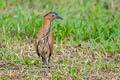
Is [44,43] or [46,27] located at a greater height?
[46,27]

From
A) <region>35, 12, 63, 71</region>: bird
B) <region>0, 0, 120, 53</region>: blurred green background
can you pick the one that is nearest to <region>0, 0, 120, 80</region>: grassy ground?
<region>0, 0, 120, 53</region>: blurred green background

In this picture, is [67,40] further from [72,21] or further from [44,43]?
[44,43]

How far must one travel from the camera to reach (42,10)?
10898 millimetres

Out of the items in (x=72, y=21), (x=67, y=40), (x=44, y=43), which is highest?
(x=72, y=21)

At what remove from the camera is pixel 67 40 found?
8984mm

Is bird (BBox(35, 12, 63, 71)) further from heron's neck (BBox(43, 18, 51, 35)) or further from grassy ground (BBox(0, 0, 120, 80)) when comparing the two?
grassy ground (BBox(0, 0, 120, 80))

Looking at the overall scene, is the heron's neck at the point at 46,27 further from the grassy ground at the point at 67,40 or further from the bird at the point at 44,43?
the grassy ground at the point at 67,40

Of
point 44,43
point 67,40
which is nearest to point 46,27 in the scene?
point 44,43

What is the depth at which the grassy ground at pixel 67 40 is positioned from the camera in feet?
24.0

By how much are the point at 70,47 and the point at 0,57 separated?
61.5 inches

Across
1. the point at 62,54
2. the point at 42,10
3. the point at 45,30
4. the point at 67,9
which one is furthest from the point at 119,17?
the point at 45,30

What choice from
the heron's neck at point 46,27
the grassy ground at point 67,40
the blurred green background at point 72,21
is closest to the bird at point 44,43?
the heron's neck at point 46,27

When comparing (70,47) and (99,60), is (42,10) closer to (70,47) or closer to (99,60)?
(70,47)

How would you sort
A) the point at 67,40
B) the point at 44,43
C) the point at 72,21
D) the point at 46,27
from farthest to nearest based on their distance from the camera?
the point at 72,21 < the point at 67,40 < the point at 46,27 < the point at 44,43
